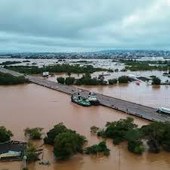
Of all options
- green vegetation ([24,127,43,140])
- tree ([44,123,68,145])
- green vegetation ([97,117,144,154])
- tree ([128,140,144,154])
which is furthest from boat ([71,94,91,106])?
tree ([128,140,144,154])

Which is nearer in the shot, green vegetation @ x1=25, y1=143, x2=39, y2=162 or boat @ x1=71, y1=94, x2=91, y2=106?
green vegetation @ x1=25, y1=143, x2=39, y2=162

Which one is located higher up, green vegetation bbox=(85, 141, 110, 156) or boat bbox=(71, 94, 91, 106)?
green vegetation bbox=(85, 141, 110, 156)

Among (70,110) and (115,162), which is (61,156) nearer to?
(115,162)

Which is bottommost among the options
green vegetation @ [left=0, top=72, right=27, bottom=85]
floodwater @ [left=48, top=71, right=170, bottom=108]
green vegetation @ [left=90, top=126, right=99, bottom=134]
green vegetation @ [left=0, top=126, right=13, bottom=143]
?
floodwater @ [left=48, top=71, right=170, bottom=108]

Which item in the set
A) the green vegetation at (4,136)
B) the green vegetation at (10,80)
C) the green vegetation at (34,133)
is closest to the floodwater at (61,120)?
the green vegetation at (34,133)

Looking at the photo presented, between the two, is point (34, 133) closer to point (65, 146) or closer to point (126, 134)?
point (65, 146)

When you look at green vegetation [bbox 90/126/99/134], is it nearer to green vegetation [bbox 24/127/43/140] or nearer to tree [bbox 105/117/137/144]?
tree [bbox 105/117/137/144]

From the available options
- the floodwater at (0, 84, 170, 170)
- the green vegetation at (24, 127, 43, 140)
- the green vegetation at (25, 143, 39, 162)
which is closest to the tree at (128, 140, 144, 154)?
the floodwater at (0, 84, 170, 170)

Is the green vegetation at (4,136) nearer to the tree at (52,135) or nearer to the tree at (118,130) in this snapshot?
the tree at (52,135)

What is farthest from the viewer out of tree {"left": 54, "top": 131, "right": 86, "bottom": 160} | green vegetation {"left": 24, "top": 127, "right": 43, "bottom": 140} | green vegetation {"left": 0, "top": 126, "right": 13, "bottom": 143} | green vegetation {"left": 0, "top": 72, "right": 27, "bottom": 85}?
green vegetation {"left": 0, "top": 72, "right": 27, "bottom": 85}

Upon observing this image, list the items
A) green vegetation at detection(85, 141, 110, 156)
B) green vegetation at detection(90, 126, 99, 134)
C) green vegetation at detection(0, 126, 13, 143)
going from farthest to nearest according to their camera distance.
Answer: green vegetation at detection(90, 126, 99, 134) < green vegetation at detection(0, 126, 13, 143) < green vegetation at detection(85, 141, 110, 156)
